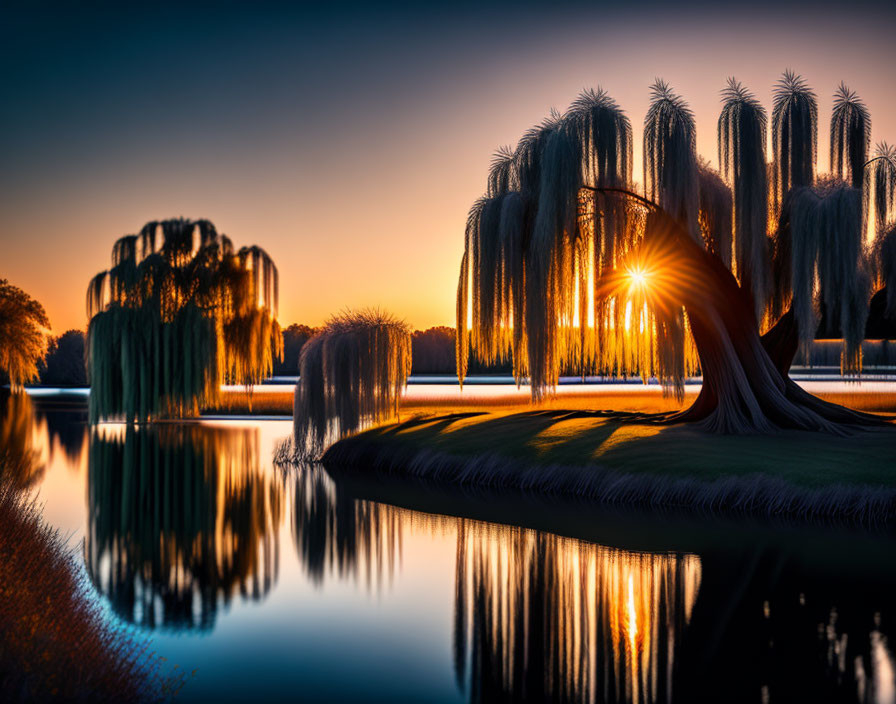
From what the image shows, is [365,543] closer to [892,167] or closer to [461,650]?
[461,650]

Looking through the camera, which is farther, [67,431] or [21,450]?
[67,431]

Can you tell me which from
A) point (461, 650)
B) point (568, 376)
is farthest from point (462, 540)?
point (568, 376)

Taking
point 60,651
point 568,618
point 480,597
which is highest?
point 60,651

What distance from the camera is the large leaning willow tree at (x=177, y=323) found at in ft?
82.8

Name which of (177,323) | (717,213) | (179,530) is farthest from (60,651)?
(177,323)

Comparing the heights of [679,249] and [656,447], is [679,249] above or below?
above

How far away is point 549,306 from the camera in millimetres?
15648

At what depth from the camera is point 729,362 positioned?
15.9m

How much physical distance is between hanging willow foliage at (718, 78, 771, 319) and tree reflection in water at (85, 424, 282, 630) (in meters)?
10.2

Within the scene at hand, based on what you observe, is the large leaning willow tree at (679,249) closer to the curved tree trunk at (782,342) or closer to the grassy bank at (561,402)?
the curved tree trunk at (782,342)

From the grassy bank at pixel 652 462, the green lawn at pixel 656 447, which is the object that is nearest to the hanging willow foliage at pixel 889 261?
the green lawn at pixel 656 447

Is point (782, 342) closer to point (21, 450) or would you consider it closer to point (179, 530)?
point (179, 530)

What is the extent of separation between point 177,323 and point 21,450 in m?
6.12

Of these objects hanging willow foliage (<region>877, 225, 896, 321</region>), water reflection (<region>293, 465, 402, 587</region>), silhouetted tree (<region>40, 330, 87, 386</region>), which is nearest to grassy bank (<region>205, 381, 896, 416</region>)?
hanging willow foliage (<region>877, 225, 896, 321</region>)
